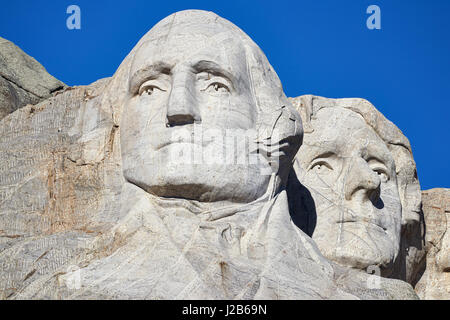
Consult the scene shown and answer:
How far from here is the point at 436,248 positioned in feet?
53.2

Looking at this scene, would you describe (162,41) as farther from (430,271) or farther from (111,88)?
(430,271)

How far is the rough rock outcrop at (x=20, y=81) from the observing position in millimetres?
15594

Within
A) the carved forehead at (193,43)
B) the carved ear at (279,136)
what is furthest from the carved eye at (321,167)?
the carved forehead at (193,43)

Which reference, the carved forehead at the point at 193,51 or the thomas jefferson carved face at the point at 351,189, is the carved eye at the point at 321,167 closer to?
the thomas jefferson carved face at the point at 351,189

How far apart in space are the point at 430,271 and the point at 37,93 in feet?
16.8

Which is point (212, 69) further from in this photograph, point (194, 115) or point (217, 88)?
point (194, 115)

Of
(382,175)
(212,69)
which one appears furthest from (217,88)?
(382,175)

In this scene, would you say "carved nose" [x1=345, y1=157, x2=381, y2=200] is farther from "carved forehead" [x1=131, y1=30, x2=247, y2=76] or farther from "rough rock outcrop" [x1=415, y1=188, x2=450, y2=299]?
"carved forehead" [x1=131, y1=30, x2=247, y2=76]

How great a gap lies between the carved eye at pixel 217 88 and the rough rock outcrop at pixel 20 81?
3.14 m

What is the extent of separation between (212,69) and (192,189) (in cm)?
131

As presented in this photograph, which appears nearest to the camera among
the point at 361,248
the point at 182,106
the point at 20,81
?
the point at 182,106

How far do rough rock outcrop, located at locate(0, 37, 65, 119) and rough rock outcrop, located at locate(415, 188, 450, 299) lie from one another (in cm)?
474

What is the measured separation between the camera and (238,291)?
1181 centimetres
